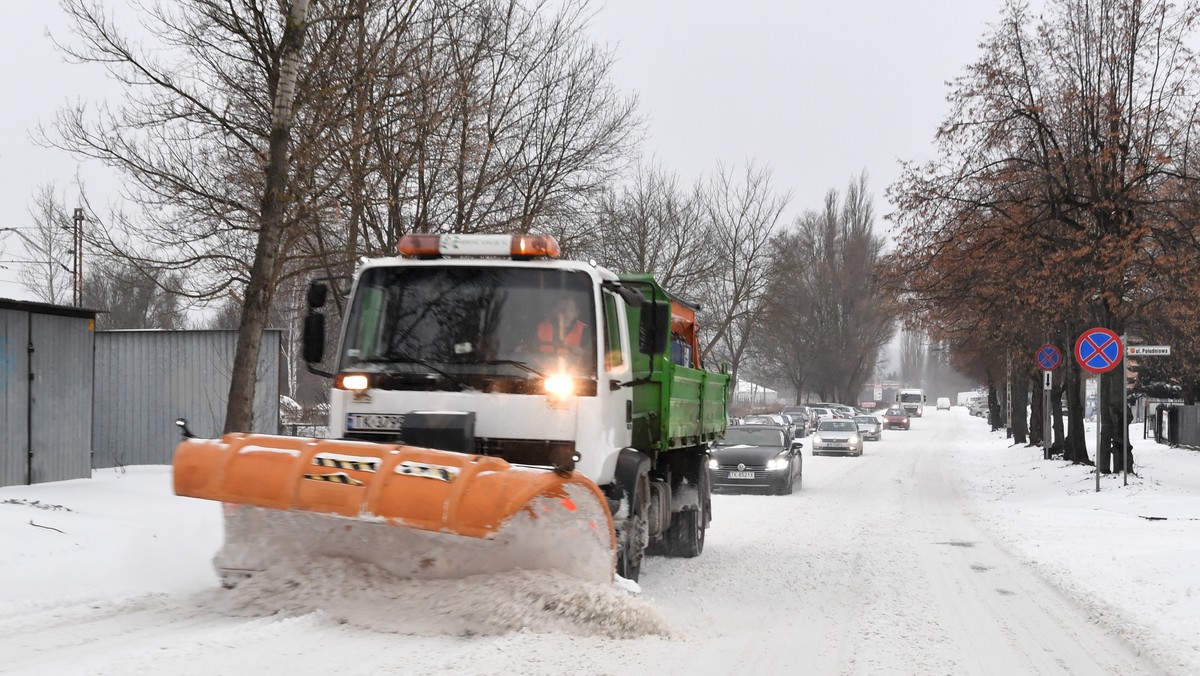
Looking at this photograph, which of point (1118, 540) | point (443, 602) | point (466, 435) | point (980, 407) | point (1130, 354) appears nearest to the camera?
point (443, 602)

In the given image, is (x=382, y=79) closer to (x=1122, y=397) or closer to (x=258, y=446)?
(x=258, y=446)

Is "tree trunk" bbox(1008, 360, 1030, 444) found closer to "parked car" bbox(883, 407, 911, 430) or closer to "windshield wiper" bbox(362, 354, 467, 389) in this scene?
"parked car" bbox(883, 407, 911, 430)

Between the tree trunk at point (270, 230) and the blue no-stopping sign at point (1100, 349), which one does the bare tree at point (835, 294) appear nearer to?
the blue no-stopping sign at point (1100, 349)

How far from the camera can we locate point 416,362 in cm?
757

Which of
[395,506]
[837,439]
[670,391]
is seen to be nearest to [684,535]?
[670,391]

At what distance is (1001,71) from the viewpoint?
23.4m

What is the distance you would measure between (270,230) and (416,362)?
19.1ft

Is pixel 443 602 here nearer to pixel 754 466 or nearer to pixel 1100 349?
pixel 754 466

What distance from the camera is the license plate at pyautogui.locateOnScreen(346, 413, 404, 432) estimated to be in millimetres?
7438

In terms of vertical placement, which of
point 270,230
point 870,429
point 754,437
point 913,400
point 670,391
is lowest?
point 870,429

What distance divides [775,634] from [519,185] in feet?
67.2

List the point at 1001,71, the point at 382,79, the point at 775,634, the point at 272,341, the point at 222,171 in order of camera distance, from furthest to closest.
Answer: the point at 1001,71, the point at 272,341, the point at 222,171, the point at 382,79, the point at 775,634

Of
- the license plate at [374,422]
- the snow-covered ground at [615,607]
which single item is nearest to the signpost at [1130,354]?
the snow-covered ground at [615,607]

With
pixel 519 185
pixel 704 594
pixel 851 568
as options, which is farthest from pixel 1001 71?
pixel 704 594
